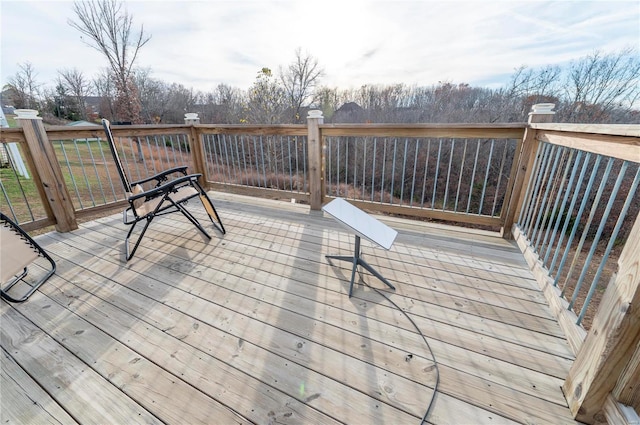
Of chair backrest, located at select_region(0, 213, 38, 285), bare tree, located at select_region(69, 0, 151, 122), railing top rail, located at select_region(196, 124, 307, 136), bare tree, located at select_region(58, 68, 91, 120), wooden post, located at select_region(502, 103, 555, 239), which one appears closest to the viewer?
chair backrest, located at select_region(0, 213, 38, 285)

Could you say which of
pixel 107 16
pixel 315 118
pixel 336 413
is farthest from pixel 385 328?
pixel 107 16

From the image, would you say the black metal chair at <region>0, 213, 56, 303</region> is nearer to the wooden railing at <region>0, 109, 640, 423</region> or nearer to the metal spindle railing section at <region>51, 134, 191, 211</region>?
the wooden railing at <region>0, 109, 640, 423</region>

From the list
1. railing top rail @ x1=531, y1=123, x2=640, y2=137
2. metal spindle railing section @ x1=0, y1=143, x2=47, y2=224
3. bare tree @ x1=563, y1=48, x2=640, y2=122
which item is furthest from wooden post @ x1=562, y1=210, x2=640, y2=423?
bare tree @ x1=563, y1=48, x2=640, y2=122

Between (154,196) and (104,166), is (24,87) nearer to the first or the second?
(104,166)

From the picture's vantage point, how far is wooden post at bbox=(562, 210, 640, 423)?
0.90 metres

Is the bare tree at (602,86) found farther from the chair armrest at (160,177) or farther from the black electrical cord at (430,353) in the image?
the chair armrest at (160,177)

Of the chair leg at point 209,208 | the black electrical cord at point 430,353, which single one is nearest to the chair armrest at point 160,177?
the chair leg at point 209,208

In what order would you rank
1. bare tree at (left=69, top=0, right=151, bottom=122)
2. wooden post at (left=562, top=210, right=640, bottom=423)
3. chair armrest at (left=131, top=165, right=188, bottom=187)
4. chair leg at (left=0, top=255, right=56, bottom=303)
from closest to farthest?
1. wooden post at (left=562, top=210, right=640, bottom=423)
2. chair leg at (left=0, top=255, right=56, bottom=303)
3. chair armrest at (left=131, top=165, right=188, bottom=187)
4. bare tree at (left=69, top=0, right=151, bottom=122)

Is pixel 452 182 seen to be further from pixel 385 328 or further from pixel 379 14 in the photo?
pixel 385 328

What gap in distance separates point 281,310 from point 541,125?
2.49 metres

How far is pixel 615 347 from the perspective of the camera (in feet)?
3.07

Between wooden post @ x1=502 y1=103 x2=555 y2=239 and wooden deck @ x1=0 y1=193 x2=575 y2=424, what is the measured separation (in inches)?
12.5

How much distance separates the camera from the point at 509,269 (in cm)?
212

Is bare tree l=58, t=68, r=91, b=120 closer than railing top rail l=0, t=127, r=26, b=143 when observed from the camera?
No
